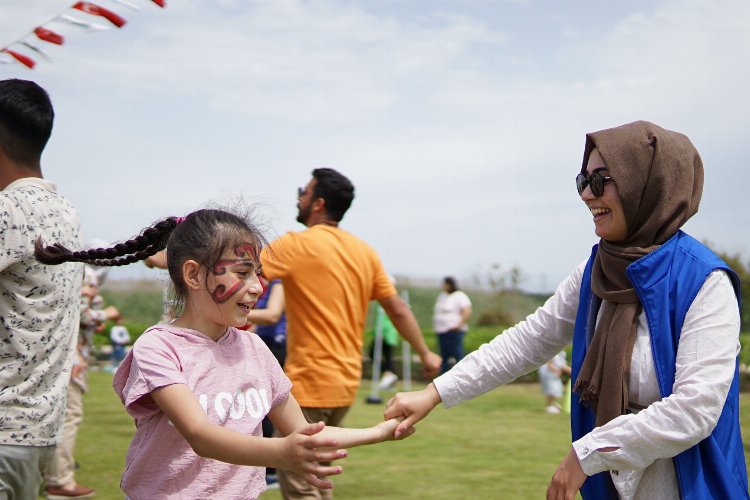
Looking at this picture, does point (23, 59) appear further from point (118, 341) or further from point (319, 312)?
point (118, 341)

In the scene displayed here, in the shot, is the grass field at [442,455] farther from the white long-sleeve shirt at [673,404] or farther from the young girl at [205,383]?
the young girl at [205,383]

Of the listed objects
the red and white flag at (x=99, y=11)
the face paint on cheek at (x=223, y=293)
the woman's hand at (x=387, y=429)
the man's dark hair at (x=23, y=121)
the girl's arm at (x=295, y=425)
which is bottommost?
the woman's hand at (x=387, y=429)

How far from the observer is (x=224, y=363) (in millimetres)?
2750

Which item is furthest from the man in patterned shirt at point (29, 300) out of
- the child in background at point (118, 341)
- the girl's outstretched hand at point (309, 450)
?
the child in background at point (118, 341)

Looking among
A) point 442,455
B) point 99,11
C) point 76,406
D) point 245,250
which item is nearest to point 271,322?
point 99,11

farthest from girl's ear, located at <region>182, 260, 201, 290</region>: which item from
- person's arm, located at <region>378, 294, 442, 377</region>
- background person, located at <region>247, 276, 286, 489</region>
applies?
background person, located at <region>247, 276, 286, 489</region>

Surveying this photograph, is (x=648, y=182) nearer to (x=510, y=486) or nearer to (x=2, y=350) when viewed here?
(x=2, y=350)

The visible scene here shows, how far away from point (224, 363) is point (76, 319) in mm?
→ 1056

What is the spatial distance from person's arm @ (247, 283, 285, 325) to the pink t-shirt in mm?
3404

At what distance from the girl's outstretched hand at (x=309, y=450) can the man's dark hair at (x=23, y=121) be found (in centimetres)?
175

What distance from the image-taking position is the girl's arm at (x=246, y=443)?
7.42 ft

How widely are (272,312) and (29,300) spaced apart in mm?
3136

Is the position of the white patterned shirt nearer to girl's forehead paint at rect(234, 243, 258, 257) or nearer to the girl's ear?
the girl's ear

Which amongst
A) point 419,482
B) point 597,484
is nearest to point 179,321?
point 597,484
